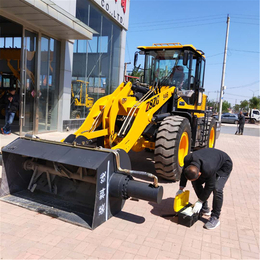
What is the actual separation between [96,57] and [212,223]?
10712 millimetres

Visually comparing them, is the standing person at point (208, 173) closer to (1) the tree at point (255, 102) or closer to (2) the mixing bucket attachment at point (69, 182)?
(2) the mixing bucket attachment at point (69, 182)

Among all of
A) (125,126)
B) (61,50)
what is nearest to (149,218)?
(125,126)

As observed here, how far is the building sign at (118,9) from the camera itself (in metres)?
12.6

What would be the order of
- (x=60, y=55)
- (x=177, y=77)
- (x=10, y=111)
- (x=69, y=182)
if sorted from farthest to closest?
(x=60, y=55) < (x=10, y=111) < (x=177, y=77) < (x=69, y=182)

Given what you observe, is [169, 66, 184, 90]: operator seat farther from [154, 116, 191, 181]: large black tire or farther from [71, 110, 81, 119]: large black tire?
[71, 110, 81, 119]: large black tire

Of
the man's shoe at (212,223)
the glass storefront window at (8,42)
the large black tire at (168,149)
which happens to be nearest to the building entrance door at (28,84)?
the glass storefront window at (8,42)

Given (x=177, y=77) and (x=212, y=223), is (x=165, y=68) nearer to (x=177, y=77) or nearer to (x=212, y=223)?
(x=177, y=77)

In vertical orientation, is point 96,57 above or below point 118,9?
below

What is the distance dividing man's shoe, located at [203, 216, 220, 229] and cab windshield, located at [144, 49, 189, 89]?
3728 millimetres

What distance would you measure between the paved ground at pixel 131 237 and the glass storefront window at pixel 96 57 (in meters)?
8.52

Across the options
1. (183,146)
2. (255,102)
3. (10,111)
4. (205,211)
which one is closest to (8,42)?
(10,111)

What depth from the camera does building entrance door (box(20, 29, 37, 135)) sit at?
9086mm

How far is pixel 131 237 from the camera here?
11.4 feet

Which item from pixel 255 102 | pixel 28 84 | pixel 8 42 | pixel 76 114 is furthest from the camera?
pixel 255 102
